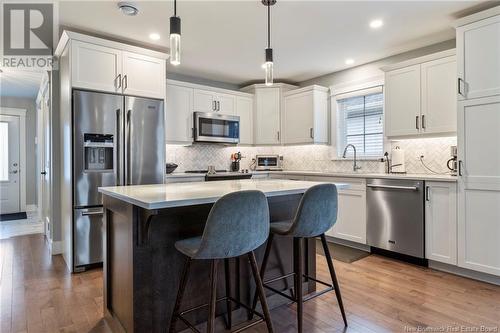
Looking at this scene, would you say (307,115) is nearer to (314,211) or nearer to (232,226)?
(314,211)

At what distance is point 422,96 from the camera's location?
351 centimetres

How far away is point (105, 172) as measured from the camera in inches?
129

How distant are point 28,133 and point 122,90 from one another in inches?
181

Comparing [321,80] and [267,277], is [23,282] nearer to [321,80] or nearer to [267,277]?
[267,277]

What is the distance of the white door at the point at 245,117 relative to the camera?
5180 millimetres

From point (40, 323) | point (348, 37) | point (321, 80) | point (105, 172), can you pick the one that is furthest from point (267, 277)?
point (321, 80)

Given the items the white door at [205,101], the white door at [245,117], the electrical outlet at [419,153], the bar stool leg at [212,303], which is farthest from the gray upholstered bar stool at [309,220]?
the white door at [245,117]

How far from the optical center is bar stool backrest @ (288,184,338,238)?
1.93 meters

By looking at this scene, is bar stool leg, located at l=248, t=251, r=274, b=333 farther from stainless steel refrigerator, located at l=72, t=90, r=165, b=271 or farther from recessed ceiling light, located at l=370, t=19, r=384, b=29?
recessed ceiling light, located at l=370, t=19, r=384, b=29

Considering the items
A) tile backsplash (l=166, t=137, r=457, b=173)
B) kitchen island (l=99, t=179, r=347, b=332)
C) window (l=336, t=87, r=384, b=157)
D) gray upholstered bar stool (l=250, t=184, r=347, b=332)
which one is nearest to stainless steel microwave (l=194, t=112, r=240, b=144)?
tile backsplash (l=166, t=137, r=457, b=173)

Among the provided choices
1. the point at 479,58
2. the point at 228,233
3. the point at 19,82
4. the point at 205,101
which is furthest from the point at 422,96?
the point at 19,82

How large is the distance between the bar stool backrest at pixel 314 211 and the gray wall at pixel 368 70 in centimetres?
280

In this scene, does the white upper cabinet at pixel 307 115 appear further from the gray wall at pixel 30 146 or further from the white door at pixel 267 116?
the gray wall at pixel 30 146

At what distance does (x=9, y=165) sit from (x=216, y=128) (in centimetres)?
479
